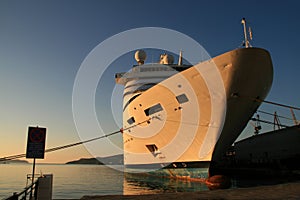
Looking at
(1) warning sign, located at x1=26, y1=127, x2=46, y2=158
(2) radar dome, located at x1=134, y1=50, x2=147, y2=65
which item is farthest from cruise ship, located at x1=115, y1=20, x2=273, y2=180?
(2) radar dome, located at x1=134, y1=50, x2=147, y2=65

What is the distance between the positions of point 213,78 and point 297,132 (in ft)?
69.2

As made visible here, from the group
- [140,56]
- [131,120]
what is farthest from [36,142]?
[140,56]

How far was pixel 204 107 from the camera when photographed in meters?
13.6

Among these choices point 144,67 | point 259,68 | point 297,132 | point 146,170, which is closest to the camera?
point 259,68

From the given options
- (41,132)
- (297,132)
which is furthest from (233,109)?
(297,132)

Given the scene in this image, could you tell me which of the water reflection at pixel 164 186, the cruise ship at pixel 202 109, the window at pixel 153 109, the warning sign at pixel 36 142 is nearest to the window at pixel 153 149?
the cruise ship at pixel 202 109

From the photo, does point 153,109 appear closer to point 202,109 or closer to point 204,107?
point 202,109

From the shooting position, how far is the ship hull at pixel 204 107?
12734 mm

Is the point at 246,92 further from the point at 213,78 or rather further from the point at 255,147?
the point at 255,147

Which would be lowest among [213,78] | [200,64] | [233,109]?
[233,109]

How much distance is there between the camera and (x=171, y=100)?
47.6 feet

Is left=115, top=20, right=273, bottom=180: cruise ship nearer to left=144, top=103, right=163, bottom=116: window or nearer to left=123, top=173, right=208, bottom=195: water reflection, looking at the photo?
left=144, top=103, right=163, bottom=116: window

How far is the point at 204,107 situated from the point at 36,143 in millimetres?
8901

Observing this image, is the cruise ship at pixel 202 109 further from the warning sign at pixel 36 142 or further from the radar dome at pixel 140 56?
the radar dome at pixel 140 56
